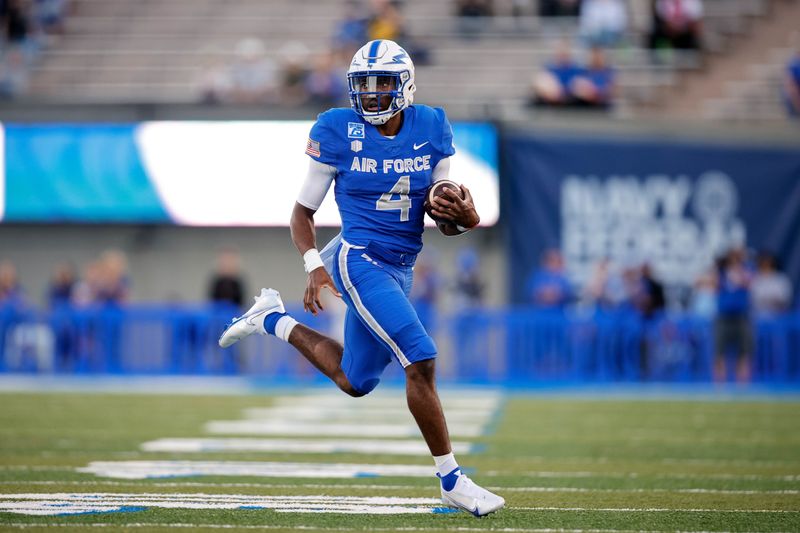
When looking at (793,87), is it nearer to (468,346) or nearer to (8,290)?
(468,346)

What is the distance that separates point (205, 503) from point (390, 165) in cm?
177

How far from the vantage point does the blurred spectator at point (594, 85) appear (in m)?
17.8

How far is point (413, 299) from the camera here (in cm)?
1697

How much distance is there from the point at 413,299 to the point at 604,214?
3.05 metres

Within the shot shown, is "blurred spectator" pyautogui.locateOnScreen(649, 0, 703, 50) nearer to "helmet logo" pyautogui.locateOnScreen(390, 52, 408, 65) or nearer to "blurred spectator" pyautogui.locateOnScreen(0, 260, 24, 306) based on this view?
"blurred spectator" pyautogui.locateOnScreen(0, 260, 24, 306)

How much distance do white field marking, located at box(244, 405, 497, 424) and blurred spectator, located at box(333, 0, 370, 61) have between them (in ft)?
25.3

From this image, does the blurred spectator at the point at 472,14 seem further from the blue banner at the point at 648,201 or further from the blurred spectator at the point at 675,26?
the blue banner at the point at 648,201

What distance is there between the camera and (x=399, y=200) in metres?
6.11

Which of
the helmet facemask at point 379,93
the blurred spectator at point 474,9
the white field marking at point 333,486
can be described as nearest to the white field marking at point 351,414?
the white field marking at point 333,486

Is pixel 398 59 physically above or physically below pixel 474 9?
below

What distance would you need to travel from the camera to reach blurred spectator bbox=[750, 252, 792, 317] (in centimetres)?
1628

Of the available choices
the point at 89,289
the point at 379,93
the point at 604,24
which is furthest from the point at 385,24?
the point at 379,93

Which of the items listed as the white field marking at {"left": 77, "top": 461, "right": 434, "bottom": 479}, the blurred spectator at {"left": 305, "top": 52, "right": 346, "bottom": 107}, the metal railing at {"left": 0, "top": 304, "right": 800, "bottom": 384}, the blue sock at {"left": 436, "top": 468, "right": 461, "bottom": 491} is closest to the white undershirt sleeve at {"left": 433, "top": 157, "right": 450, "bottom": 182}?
the blue sock at {"left": 436, "top": 468, "right": 461, "bottom": 491}

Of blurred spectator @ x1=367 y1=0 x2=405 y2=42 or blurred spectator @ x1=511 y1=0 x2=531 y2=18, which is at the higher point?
blurred spectator @ x1=511 y1=0 x2=531 y2=18
